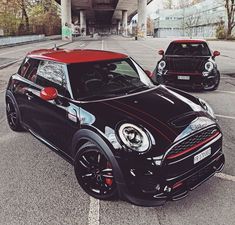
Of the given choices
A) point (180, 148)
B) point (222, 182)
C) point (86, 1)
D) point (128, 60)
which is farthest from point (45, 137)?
point (86, 1)

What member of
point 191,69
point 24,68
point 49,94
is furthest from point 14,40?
point 49,94

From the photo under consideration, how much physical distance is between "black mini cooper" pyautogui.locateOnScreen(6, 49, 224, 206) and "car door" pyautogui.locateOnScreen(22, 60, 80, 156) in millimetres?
11

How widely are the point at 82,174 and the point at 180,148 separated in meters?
1.14

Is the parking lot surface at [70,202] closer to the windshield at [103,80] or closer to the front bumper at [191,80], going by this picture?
the windshield at [103,80]

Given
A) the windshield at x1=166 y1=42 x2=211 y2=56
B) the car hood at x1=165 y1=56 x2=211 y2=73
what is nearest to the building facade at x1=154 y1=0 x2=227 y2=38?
the windshield at x1=166 y1=42 x2=211 y2=56

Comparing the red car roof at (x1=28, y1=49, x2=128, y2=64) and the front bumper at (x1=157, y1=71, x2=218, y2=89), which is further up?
the red car roof at (x1=28, y1=49, x2=128, y2=64)


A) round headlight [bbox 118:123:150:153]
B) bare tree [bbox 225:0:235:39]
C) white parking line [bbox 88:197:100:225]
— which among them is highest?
bare tree [bbox 225:0:235:39]

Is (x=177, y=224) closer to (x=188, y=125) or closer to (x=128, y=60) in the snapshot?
(x=188, y=125)

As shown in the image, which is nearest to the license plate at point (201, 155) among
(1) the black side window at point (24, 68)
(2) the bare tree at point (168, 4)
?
(1) the black side window at point (24, 68)

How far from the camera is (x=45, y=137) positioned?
4020 millimetres

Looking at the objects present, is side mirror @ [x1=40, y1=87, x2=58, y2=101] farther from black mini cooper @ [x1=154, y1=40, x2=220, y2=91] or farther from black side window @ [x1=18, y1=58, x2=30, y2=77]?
black mini cooper @ [x1=154, y1=40, x2=220, y2=91]

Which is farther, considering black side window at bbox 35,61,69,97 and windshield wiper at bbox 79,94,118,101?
black side window at bbox 35,61,69,97

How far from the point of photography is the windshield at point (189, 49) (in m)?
9.16

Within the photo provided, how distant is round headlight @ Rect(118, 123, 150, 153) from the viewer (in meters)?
2.71
